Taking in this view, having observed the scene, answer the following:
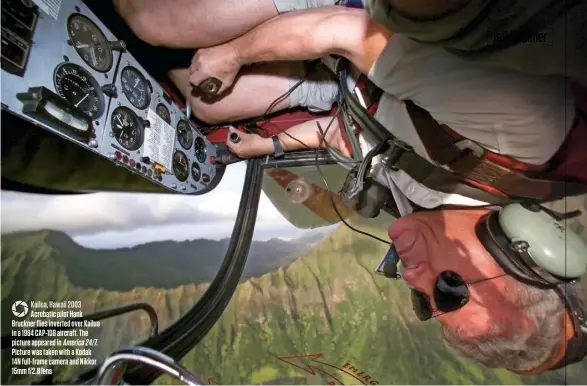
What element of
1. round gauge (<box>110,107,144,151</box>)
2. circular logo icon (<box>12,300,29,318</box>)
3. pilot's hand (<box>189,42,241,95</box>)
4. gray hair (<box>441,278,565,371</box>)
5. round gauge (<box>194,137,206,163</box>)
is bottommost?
gray hair (<box>441,278,565,371</box>)

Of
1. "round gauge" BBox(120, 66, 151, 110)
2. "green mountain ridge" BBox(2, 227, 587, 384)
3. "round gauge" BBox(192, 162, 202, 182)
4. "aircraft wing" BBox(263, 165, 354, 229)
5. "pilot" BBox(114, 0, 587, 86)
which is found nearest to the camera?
"pilot" BBox(114, 0, 587, 86)

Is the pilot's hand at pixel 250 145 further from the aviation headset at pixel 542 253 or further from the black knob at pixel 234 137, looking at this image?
the aviation headset at pixel 542 253

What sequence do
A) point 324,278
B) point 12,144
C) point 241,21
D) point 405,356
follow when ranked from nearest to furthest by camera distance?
point 12,144 → point 241,21 → point 405,356 → point 324,278

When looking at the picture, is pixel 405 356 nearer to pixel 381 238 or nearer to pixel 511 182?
pixel 381 238

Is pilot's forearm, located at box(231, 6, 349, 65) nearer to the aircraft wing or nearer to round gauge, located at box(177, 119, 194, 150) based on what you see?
round gauge, located at box(177, 119, 194, 150)

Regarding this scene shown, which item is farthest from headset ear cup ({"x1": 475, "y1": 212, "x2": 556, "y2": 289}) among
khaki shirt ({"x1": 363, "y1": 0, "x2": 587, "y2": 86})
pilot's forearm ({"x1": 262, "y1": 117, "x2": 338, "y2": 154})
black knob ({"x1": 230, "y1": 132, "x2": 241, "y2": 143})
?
black knob ({"x1": 230, "y1": 132, "x2": 241, "y2": 143})

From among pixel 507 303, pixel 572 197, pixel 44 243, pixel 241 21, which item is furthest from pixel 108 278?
pixel 572 197
